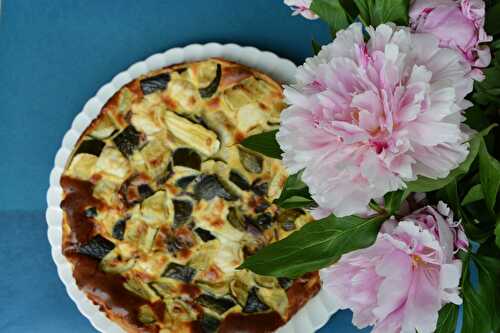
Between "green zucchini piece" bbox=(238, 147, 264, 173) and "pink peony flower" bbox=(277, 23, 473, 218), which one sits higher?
"pink peony flower" bbox=(277, 23, 473, 218)

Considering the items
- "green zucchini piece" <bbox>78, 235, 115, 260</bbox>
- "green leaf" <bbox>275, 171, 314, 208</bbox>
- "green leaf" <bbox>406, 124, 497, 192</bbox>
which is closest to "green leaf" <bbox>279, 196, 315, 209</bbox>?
"green leaf" <bbox>275, 171, 314, 208</bbox>

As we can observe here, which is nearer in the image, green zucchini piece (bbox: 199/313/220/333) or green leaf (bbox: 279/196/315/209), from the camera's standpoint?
green leaf (bbox: 279/196/315/209)

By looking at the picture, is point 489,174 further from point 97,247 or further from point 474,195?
point 97,247

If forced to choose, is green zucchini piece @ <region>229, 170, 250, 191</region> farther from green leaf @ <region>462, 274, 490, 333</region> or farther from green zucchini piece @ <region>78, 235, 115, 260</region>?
green leaf @ <region>462, 274, 490, 333</region>

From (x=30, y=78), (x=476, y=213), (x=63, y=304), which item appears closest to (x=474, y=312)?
(x=476, y=213)

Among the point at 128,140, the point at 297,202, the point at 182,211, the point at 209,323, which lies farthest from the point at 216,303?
the point at 297,202

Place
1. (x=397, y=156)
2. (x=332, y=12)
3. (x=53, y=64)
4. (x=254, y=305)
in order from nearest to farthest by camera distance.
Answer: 1. (x=397, y=156)
2. (x=332, y=12)
3. (x=254, y=305)
4. (x=53, y=64)
